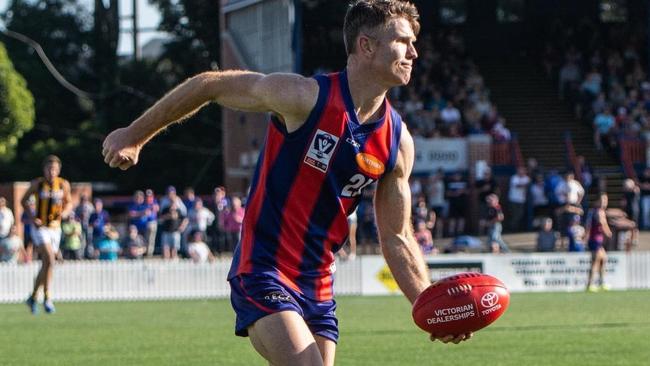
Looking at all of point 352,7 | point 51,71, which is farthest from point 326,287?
point 51,71

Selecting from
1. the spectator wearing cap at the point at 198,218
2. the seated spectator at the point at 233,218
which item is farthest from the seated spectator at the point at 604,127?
the spectator wearing cap at the point at 198,218

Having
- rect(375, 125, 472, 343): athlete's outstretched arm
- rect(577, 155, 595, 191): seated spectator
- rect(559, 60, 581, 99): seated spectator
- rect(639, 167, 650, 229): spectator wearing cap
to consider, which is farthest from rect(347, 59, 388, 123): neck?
rect(559, 60, 581, 99): seated spectator

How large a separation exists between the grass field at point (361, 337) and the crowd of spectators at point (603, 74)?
44.5ft

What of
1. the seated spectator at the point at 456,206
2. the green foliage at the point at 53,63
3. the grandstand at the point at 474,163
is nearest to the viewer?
the grandstand at the point at 474,163

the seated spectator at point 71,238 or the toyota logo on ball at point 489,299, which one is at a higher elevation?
the toyota logo on ball at point 489,299

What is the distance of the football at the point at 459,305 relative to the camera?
575 centimetres

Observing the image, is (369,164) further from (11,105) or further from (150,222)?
(11,105)

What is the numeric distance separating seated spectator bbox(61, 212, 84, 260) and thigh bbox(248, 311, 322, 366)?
69.8 feet

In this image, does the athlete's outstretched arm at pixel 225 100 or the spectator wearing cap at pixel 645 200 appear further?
the spectator wearing cap at pixel 645 200

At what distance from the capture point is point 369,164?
5.79 meters

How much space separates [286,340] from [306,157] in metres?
0.76

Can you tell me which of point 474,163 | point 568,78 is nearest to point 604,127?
point 474,163

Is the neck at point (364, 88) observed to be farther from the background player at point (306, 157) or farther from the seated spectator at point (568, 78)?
the seated spectator at point (568, 78)

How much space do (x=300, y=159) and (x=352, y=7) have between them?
688 millimetres
